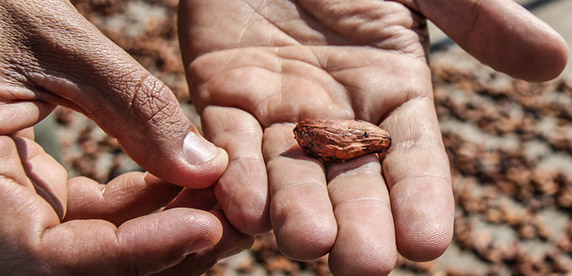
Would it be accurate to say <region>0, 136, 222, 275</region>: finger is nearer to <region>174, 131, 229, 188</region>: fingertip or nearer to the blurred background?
<region>174, 131, 229, 188</region>: fingertip

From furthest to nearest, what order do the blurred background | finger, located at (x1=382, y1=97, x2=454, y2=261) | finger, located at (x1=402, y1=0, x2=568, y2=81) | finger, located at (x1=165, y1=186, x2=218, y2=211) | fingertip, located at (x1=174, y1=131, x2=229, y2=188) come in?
1. the blurred background
2. finger, located at (x1=402, y1=0, x2=568, y2=81)
3. finger, located at (x1=165, y1=186, x2=218, y2=211)
4. fingertip, located at (x1=174, y1=131, x2=229, y2=188)
5. finger, located at (x1=382, y1=97, x2=454, y2=261)

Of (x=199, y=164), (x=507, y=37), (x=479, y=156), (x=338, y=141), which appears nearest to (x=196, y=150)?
(x=199, y=164)

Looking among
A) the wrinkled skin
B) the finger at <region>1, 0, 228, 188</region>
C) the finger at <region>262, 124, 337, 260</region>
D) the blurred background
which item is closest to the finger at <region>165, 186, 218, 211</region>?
the wrinkled skin

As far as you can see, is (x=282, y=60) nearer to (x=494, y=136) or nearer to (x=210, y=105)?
(x=210, y=105)

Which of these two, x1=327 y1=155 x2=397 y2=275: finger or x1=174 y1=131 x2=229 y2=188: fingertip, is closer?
x1=327 y1=155 x2=397 y2=275: finger

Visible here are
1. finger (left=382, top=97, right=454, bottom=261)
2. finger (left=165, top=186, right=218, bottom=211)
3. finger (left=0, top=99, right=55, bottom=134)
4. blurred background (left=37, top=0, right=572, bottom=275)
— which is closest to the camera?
finger (left=382, top=97, right=454, bottom=261)

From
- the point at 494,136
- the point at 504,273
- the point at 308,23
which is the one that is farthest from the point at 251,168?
the point at 494,136
